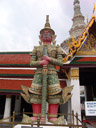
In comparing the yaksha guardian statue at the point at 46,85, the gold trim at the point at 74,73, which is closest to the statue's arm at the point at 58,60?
the yaksha guardian statue at the point at 46,85

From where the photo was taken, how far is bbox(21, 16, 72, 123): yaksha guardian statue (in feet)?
13.5

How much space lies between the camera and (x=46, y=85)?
163 inches

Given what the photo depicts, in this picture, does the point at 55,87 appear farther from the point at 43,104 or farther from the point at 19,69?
the point at 19,69

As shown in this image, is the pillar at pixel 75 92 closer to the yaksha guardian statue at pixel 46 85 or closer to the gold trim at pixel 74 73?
the gold trim at pixel 74 73

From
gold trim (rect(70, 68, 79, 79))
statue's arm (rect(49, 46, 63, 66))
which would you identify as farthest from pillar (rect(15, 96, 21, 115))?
statue's arm (rect(49, 46, 63, 66))

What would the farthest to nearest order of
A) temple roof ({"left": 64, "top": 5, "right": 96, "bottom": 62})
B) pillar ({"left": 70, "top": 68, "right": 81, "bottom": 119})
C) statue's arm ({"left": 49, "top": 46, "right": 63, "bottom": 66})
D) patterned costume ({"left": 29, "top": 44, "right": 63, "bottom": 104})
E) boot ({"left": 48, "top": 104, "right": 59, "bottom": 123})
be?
1. temple roof ({"left": 64, "top": 5, "right": 96, "bottom": 62})
2. pillar ({"left": 70, "top": 68, "right": 81, "bottom": 119})
3. statue's arm ({"left": 49, "top": 46, "right": 63, "bottom": 66})
4. patterned costume ({"left": 29, "top": 44, "right": 63, "bottom": 104})
5. boot ({"left": 48, "top": 104, "right": 59, "bottom": 123})

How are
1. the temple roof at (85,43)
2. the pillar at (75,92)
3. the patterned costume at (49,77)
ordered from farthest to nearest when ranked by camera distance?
the temple roof at (85,43) < the pillar at (75,92) < the patterned costume at (49,77)

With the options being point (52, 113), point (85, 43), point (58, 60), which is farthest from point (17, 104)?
point (58, 60)

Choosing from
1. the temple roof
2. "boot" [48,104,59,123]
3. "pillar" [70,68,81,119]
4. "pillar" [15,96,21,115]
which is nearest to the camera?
"boot" [48,104,59,123]

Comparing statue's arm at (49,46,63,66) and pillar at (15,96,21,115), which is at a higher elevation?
statue's arm at (49,46,63,66)

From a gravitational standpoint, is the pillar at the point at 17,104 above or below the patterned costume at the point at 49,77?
below

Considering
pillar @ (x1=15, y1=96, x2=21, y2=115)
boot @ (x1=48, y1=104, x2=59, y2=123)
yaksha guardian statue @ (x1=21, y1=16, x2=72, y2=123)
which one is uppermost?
yaksha guardian statue @ (x1=21, y1=16, x2=72, y2=123)

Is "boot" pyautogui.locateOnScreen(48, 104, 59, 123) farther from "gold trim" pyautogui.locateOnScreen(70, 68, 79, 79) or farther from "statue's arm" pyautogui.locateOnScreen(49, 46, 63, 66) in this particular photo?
"gold trim" pyautogui.locateOnScreen(70, 68, 79, 79)

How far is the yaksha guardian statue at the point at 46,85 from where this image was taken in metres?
4.12
